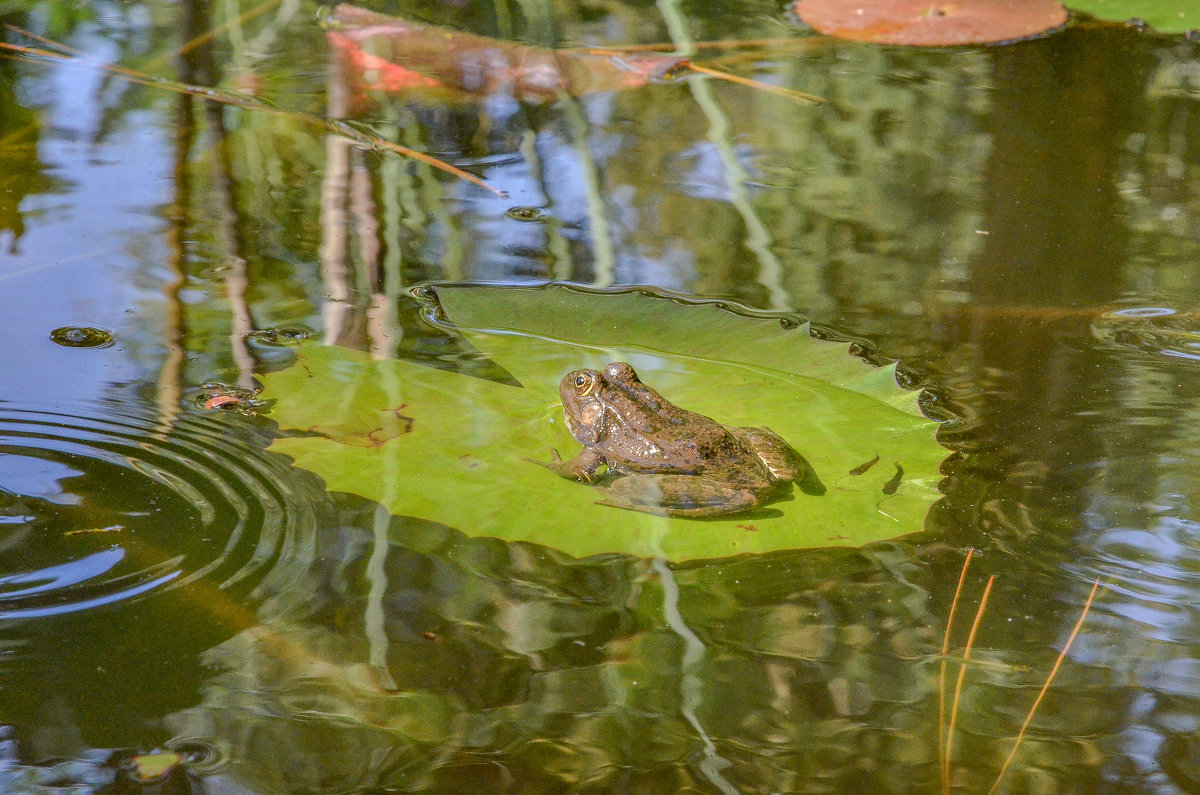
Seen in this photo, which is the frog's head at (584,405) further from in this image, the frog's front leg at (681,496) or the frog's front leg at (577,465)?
the frog's front leg at (681,496)

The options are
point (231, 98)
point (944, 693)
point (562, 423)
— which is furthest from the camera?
point (231, 98)

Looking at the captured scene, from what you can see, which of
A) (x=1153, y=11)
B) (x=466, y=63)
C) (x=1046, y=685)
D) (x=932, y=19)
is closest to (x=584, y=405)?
(x=1046, y=685)

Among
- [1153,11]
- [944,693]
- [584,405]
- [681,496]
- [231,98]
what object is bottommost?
[944,693]

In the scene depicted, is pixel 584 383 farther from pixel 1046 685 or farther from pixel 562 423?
pixel 1046 685

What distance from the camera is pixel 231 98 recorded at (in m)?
3.93

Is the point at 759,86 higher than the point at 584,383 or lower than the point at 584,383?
higher

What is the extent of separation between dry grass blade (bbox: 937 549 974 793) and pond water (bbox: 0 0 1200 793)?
12 mm

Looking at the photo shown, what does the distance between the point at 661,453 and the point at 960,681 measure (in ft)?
2.66

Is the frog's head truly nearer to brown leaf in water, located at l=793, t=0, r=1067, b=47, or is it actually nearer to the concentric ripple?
the concentric ripple

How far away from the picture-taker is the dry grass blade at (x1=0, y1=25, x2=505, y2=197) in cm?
362

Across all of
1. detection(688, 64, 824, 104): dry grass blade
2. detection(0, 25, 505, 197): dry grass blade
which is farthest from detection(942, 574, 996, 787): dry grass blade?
detection(688, 64, 824, 104): dry grass blade

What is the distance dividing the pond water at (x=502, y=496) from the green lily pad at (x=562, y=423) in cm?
7

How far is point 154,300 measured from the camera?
2.67m

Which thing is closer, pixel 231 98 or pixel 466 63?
pixel 231 98
